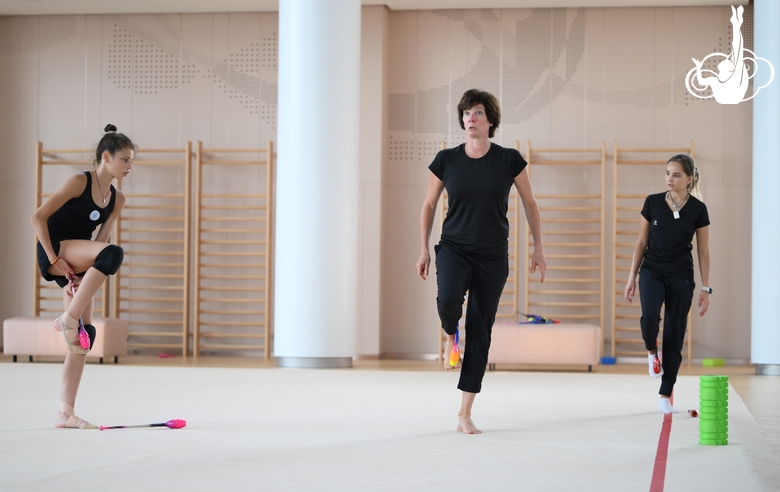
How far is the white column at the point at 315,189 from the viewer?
7.60 m

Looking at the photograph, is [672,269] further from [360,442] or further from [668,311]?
[360,442]

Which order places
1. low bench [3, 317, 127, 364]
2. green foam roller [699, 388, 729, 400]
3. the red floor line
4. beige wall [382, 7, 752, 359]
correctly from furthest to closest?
beige wall [382, 7, 752, 359], low bench [3, 317, 127, 364], green foam roller [699, 388, 729, 400], the red floor line

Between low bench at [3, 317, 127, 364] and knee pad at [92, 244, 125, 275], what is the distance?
499cm

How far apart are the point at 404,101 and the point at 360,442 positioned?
6678mm

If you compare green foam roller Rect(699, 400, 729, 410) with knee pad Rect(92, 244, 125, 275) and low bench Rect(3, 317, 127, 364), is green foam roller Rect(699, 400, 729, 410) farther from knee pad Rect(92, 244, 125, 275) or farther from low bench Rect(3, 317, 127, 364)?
low bench Rect(3, 317, 127, 364)

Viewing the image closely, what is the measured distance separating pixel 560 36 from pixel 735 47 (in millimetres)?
1726

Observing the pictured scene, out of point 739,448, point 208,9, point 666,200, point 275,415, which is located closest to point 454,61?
point 208,9

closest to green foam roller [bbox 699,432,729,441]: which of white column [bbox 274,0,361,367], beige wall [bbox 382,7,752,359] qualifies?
white column [bbox 274,0,361,367]

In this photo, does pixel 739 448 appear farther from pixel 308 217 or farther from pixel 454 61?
pixel 454 61

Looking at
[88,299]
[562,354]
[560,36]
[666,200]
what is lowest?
[562,354]

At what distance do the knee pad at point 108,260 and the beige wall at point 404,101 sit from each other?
234 inches

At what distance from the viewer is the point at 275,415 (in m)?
4.01

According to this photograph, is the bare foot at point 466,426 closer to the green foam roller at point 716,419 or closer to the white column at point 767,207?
the green foam roller at point 716,419

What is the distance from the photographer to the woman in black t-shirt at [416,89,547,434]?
3494mm
